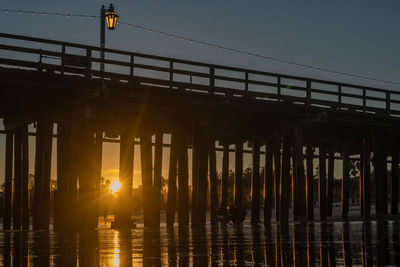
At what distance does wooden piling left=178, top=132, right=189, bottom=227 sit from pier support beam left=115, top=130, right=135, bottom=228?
1.84m

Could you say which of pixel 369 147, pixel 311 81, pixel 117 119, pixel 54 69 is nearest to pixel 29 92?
pixel 54 69

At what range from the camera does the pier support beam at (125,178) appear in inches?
991

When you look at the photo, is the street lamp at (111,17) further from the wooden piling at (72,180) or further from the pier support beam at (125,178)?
the wooden piling at (72,180)

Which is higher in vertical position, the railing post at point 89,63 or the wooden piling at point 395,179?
the railing post at point 89,63

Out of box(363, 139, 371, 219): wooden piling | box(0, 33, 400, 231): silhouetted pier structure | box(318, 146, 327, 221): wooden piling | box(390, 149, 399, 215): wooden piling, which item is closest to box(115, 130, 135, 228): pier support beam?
box(0, 33, 400, 231): silhouetted pier structure

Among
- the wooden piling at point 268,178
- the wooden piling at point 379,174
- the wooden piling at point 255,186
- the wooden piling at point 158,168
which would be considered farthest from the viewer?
the wooden piling at point 379,174

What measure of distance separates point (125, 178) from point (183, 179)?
2537mm

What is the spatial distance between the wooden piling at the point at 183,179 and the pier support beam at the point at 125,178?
72.4 inches

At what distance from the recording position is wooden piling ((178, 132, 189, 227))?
25.0 meters

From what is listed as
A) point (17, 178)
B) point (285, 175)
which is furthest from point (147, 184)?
point (285, 175)

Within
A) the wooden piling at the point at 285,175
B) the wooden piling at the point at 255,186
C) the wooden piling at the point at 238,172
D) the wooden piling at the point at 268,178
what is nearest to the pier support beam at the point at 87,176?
the wooden piling at the point at 285,175

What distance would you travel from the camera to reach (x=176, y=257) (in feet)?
28.2

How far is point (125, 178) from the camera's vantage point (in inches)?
1035

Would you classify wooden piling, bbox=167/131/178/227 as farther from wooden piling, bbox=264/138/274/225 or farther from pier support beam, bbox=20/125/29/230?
pier support beam, bbox=20/125/29/230
